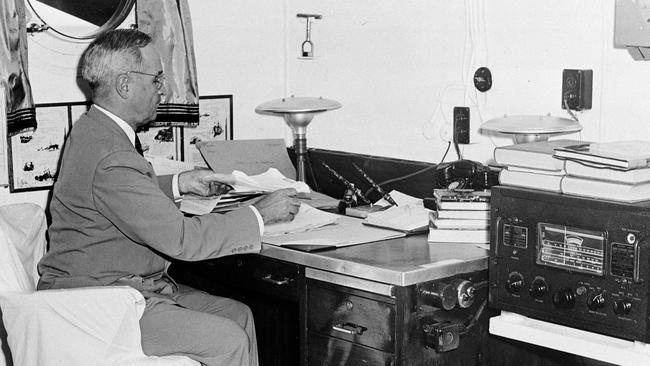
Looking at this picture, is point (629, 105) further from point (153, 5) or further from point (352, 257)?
point (153, 5)

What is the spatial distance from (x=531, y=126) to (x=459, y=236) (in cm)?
43

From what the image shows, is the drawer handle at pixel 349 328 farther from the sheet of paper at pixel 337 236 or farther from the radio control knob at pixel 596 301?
the radio control knob at pixel 596 301

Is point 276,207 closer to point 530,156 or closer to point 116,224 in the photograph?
point 116,224

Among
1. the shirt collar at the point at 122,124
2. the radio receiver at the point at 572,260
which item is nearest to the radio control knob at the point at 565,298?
the radio receiver at the point at 572,260

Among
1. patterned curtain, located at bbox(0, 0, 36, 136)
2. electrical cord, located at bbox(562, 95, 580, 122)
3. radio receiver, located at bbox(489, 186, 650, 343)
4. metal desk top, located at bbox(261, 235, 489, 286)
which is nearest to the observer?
radio receiver, located at bbox(489, 186, 650, 343)

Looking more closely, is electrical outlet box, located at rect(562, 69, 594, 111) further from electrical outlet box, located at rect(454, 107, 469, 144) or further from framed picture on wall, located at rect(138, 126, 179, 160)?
framed picture on wall, located at rect(138, 126, 179, 160)

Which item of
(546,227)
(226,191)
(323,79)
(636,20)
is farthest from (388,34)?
(546,227)

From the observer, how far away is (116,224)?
312 centimetres

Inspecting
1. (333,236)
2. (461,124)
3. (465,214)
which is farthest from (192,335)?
(461,124)

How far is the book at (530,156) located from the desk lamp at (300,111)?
49.5 inches

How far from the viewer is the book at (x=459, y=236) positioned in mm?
3299

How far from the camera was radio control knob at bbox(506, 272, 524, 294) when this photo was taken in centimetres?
292

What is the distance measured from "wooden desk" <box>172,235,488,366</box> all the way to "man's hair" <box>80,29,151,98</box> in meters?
0.74

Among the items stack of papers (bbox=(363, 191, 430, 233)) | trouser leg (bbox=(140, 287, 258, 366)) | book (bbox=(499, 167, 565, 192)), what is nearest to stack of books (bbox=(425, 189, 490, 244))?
stack of papers (bbox=(363, 191, 430, 233))
